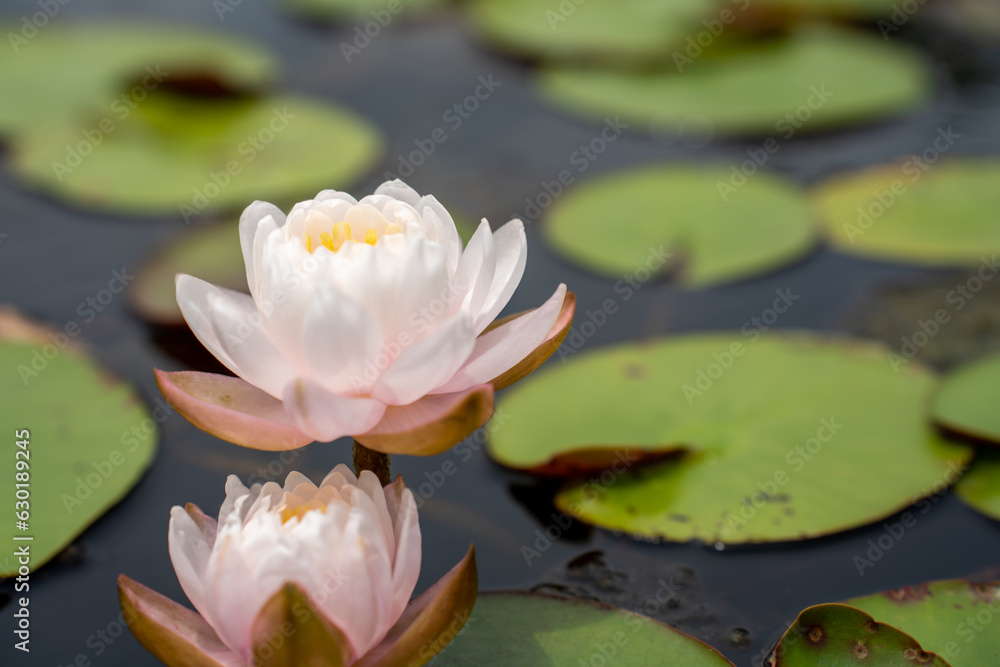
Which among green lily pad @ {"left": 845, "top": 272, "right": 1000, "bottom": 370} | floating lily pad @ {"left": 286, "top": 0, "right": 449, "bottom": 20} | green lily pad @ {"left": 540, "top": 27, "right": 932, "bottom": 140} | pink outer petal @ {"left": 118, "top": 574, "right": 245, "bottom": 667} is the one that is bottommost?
green lily pad @ {"left": 845, "top": 272, "right": 1000, "bottom": 370}

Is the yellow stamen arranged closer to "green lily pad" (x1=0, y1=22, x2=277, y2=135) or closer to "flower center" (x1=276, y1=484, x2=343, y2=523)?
"flower center" (x1=276, y1=484, x2=343, y2=523)

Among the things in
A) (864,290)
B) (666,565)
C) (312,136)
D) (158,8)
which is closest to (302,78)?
(312,136)

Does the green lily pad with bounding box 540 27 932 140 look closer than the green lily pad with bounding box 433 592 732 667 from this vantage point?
No

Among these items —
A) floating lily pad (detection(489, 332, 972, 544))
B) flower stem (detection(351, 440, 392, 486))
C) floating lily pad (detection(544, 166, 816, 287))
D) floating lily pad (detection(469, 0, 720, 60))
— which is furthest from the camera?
floating lily pad (detection(469, 0, 720, 60))

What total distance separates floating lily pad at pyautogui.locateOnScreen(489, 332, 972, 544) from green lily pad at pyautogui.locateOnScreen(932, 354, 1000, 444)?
4 centimetres

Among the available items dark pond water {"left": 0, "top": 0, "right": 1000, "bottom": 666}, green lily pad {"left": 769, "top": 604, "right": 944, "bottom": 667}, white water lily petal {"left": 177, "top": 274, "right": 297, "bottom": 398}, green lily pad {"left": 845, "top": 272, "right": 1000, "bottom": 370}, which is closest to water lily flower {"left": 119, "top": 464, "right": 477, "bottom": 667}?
white water lily petal {"left": 177, "top": 274, "right": 297, "bottom": 398}

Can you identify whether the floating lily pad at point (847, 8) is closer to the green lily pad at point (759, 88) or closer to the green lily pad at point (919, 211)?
the green lily pad at point (759, 88)

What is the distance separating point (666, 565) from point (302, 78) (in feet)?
7.91

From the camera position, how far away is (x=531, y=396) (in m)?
1.81

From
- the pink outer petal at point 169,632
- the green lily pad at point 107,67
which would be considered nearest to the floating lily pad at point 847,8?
the green lily pad at point 107,67

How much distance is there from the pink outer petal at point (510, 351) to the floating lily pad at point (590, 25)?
2479 mm

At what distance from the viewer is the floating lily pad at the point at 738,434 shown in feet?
5.01

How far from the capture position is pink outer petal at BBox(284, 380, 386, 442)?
3.12 feet

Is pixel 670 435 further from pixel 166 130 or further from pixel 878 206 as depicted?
pixel 166 130
